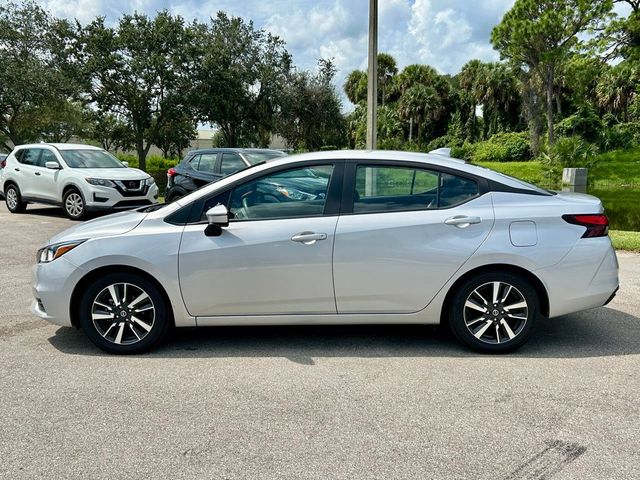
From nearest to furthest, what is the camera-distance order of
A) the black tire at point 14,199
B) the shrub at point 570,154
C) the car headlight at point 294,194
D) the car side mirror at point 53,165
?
the car headlight at point 294,194 < the car side mirror at point 53,165 < the black tire at point 14,199 < the shrub at point 570,154

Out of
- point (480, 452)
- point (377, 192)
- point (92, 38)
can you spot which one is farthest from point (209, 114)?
point (480, 452)

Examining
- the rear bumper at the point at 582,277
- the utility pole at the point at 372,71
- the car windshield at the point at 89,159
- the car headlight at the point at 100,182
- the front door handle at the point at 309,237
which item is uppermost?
the utility pole at the point at 372,71

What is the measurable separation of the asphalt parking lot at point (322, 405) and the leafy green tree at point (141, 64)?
2037cm

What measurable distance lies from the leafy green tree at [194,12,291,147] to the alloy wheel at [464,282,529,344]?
22170 millimetres

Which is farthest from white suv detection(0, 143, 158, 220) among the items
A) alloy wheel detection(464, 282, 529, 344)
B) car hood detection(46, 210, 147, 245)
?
alloy wheel detection(464, 282, 529, 344)

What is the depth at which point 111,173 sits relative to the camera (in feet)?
42.0

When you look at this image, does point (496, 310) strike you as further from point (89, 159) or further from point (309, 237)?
point (89, 159)

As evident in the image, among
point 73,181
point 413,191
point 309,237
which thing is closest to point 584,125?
point 73,181

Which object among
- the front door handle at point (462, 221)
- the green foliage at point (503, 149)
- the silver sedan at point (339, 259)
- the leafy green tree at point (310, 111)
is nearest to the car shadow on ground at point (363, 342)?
the silver sedan at point (339, 259)

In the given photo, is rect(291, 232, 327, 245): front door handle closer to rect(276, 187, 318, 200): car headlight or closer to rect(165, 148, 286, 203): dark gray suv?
rect(276, 187, 318, 200): car headlight

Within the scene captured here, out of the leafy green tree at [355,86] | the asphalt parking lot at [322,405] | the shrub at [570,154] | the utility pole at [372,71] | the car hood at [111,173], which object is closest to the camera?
the asphalt parking lot at [322,405]

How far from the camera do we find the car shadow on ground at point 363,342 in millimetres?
4523

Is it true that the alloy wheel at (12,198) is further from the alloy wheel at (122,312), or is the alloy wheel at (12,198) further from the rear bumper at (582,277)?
the rear bumper at (582,277)

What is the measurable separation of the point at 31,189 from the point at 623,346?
523 inches
